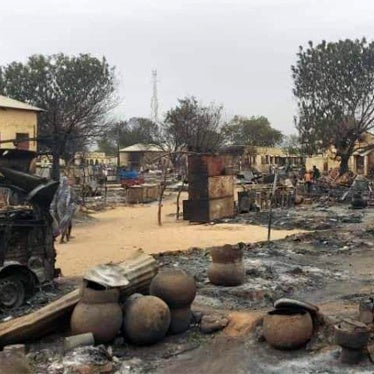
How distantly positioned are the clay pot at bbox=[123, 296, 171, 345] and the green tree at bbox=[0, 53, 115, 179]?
35.5 m

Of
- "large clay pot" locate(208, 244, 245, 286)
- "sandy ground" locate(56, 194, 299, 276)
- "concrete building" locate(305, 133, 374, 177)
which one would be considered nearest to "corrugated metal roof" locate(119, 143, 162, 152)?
"concrete building" locate(305, 133, 374, 177)

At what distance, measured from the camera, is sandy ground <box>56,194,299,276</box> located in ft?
48.4

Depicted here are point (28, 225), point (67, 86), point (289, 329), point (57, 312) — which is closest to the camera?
point (289, 329)

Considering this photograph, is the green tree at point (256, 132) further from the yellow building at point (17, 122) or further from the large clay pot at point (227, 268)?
the large clay pot at point (227, 268)

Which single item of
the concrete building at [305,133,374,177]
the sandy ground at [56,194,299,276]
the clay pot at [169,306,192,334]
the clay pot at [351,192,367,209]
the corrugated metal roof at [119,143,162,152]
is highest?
Answer: the corrugated metal roof at [119,143,162,152]

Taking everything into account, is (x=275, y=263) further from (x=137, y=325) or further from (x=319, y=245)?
(x=137, y=325)

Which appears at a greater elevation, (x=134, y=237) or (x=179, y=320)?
(x=179, y=320)

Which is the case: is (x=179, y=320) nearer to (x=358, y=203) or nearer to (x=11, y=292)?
(x=11, y=292)

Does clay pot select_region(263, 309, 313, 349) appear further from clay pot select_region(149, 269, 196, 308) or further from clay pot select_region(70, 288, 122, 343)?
clay pot select_region(70, 288, 122, 343)

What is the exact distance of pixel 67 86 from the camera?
1758 inches

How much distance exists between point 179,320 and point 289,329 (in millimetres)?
1584

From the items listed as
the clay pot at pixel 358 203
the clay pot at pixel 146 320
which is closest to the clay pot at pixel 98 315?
the clay pot at pixel 146 320

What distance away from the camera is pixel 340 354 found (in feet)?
22.6

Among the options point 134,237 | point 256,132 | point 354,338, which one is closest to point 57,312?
point 354,338
